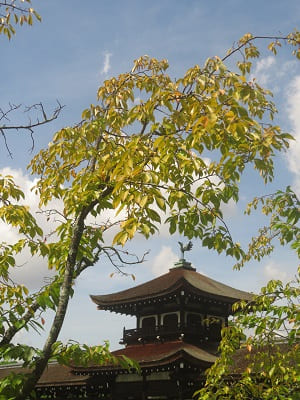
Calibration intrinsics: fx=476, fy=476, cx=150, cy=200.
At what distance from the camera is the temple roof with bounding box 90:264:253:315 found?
18.9m

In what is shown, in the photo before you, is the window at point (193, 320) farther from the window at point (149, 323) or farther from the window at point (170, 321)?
the window at point (149, 323)

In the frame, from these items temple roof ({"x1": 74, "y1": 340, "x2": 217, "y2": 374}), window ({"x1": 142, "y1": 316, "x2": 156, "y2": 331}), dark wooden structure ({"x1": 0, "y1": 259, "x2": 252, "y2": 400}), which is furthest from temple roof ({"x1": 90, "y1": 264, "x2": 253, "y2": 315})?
temple roof ({"x1": 74, "y1": 340, "x2": 217, "y2": 374})

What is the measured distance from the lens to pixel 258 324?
6.16 meters

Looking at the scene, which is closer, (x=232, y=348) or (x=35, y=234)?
(x=35, y=234)

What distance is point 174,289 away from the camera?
733 inches

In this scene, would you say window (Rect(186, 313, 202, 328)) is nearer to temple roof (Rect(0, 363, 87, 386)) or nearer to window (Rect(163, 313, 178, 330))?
window (Rect(163, 313, 178, 330))

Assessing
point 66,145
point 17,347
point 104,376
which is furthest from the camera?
point 104,376

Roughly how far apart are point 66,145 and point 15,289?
5.67 feet

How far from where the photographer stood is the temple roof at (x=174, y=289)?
18891mm

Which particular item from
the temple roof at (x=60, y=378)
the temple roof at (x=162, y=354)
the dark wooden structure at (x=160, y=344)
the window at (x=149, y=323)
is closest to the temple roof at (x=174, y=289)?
the dark wooden structure at (x=160, y=344)

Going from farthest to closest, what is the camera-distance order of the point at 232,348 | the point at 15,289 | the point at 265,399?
the point at 232,348
the point at 265,399
the point at 15,289

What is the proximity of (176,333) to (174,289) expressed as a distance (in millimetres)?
1743

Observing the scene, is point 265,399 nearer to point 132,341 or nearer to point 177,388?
point 177,388

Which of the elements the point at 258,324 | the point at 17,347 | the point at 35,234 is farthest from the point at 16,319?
the point at 258,324
